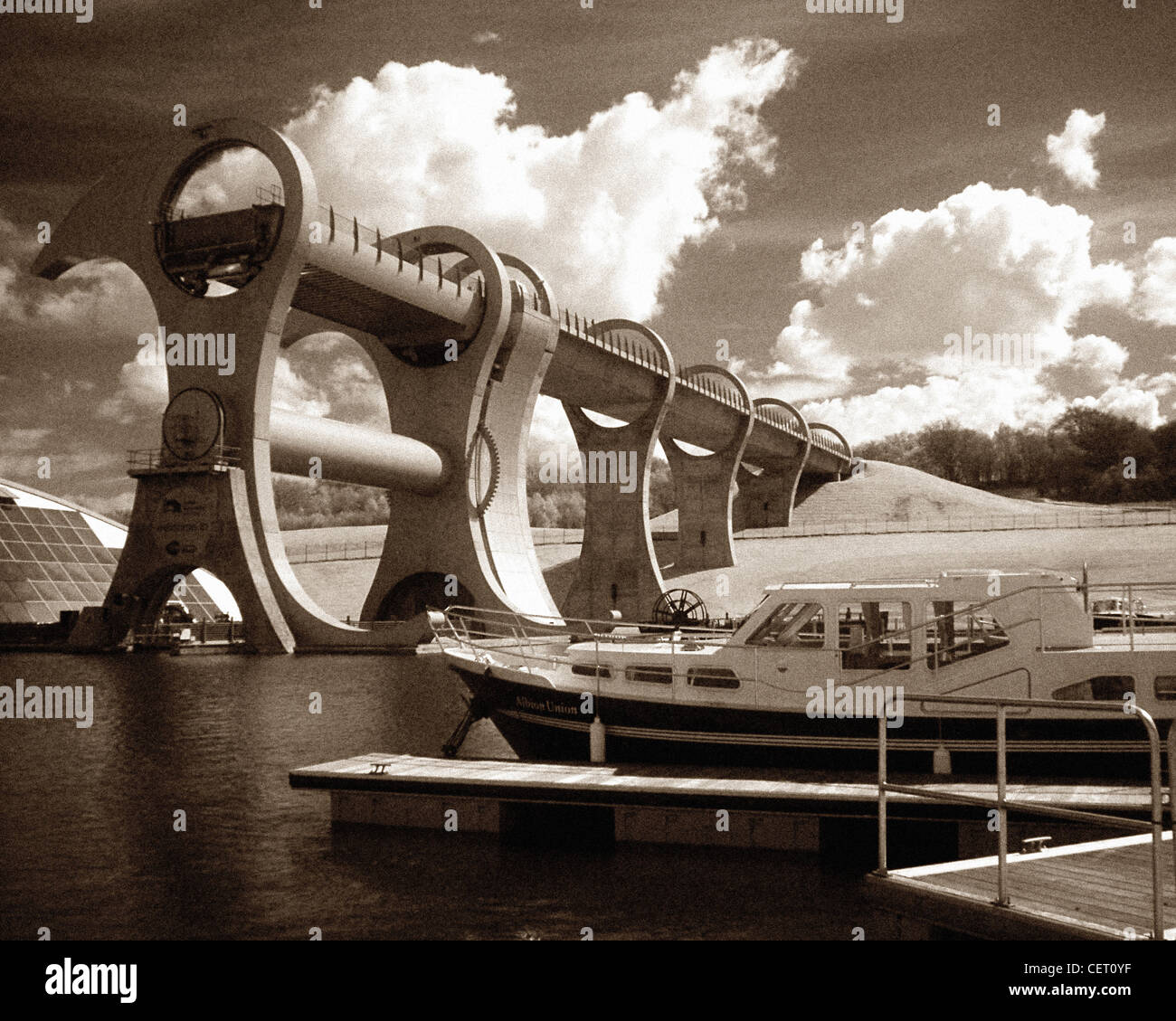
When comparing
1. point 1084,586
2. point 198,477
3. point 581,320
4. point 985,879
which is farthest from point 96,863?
point 581,320

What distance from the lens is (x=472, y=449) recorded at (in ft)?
190

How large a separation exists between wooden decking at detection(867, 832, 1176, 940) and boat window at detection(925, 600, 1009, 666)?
5530mm

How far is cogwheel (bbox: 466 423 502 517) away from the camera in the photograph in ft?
189

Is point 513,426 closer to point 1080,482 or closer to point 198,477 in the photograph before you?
point 198,477

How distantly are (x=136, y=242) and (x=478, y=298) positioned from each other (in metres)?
15.1

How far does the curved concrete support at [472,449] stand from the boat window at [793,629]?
126ft

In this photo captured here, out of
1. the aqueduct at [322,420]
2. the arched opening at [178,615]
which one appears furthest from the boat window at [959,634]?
the arched opening at [178,615]

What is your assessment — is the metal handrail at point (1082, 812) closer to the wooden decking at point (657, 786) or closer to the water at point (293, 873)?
the water at point (293, 873)

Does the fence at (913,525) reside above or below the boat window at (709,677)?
above

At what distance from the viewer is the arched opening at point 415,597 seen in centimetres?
→ 5897

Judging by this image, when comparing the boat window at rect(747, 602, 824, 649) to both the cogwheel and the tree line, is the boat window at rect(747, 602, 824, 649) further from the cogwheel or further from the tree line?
the tree line

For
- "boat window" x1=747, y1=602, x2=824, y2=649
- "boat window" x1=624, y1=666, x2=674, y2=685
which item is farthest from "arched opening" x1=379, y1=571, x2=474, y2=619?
"boat window" x1=747, y1=602, x2=824, y2=649

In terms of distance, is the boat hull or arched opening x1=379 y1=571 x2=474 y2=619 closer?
the boat hull

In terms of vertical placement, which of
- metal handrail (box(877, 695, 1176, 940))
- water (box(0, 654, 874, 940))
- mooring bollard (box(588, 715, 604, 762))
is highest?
metal handrail (box(877, 695, 1176, 940))
